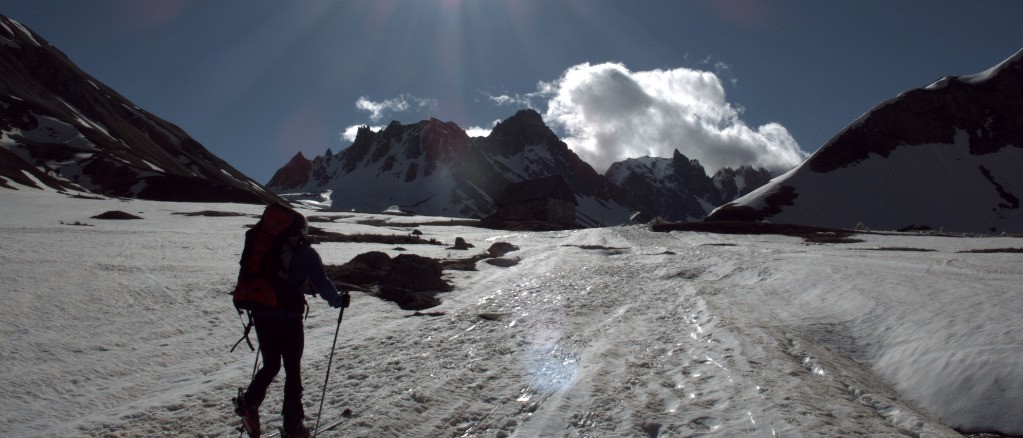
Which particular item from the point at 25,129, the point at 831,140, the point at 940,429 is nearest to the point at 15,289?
the point at 940,429

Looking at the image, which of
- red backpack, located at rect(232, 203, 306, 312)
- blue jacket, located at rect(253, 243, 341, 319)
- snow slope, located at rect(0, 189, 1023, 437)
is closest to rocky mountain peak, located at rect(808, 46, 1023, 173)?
snow slope, located at rect(0, 189, 1023, 437)

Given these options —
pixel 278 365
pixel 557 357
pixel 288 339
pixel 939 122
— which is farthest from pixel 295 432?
pixel 939 122

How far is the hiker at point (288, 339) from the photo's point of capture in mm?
5465

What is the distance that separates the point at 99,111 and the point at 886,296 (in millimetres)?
178170

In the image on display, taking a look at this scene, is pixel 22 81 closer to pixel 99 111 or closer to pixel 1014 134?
pixel 99 111

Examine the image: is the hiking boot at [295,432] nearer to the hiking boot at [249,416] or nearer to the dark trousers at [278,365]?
the dark trousers at [278,365]

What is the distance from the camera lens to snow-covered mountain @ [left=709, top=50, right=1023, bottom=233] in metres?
82.8

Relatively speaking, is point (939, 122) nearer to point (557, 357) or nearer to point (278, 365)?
point (557, 357)

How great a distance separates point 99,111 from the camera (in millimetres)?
140500

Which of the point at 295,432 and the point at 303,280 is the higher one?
the point at 303,280

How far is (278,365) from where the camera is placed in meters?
5.56

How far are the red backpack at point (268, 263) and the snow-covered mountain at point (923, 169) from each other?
3388 inches

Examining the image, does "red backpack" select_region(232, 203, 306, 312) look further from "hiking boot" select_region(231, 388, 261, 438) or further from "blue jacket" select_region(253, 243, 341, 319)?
"hiking boot" select_region(231, 388, 261, 438)

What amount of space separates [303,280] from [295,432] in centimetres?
156
